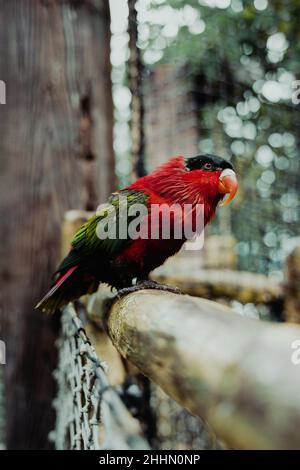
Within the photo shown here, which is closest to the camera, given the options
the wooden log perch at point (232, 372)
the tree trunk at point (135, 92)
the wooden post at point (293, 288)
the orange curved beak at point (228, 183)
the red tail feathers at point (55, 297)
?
the wooden log perch at point (232, 372)

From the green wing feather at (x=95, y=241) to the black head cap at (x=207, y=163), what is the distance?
176 millimetres

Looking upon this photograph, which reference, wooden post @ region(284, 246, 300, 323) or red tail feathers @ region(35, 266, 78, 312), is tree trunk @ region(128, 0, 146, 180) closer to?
red tail feathers @ region(35, 266, 78, 312)

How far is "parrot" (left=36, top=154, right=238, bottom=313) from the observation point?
968 mm

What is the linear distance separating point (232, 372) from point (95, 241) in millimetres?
739

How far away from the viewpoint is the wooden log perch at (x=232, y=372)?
0.22 m

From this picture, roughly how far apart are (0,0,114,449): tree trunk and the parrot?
13cm

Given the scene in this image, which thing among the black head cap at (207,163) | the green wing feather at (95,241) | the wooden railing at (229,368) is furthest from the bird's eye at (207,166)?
the wooden railing at (229,368)

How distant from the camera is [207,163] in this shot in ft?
3.58

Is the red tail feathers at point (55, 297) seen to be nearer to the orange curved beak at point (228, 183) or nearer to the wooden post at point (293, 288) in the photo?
the orange curved beak at point (228, 183)

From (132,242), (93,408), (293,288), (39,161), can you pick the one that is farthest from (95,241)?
(293,288)

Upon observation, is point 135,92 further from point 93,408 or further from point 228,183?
point 93,408

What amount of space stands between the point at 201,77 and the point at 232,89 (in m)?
0.21

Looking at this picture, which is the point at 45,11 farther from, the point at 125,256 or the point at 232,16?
the point at 232,16

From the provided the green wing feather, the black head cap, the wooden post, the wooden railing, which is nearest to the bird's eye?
the black head cap
